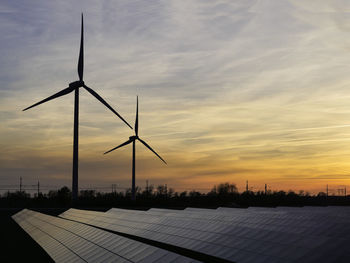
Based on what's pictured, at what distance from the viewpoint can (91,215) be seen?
69.6m

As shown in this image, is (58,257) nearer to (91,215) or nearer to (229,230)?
(229,230)

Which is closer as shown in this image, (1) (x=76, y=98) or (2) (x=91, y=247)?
(2) (x=91, y=247)

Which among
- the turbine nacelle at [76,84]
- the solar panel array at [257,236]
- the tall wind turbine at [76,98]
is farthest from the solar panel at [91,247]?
the turbine nacelle at [76,84]

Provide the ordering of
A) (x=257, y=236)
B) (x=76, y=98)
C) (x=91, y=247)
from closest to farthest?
1. (x=91, y=247)
2. (x=257, y=236)
3. (x=76, y=98)

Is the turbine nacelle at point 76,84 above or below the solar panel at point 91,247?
above

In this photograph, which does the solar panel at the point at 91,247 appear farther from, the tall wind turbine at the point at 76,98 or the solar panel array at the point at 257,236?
the tall wind turbine at the point at 76,98

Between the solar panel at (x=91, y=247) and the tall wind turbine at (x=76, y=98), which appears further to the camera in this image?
the tall wind turbine at (x=76, y=98)

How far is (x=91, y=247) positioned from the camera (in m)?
31.8

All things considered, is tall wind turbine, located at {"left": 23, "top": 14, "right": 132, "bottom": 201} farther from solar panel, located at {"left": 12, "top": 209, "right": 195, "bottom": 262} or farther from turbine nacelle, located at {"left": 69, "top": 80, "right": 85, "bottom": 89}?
solar panel, located at {"left": 12, "top": 209, "right": 195, "bottom": 262}

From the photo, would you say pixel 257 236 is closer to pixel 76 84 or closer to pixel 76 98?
Result: pixel 76 98

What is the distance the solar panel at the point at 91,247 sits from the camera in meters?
24.9

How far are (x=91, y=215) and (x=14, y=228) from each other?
38.0 feet

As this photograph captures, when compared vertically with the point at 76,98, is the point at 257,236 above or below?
below

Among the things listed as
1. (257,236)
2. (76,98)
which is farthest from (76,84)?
(257,236)
